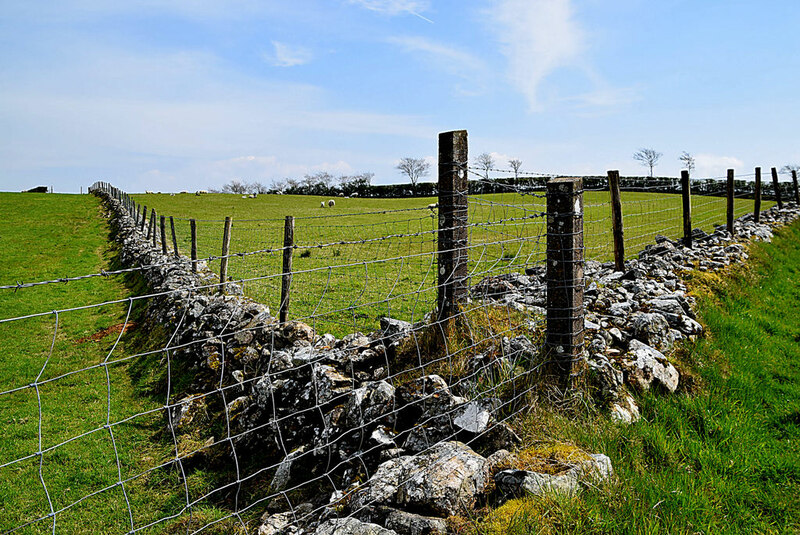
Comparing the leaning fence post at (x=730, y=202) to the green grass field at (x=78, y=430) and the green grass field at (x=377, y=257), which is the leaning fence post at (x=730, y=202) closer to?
the green grass field at (x=377, y=257)

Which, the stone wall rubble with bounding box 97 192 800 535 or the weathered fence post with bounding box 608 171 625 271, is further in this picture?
the weathered fence post with bounding box 608 171 625 271

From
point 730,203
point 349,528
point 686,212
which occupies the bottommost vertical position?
point 349,528

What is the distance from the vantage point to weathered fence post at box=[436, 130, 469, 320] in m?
5.16

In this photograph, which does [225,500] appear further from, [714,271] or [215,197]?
[215,197]

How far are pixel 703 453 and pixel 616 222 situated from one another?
6.75 metres

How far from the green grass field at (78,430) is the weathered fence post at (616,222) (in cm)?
802

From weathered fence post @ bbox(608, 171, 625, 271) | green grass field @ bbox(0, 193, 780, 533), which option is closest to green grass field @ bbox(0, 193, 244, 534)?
green grass field @ bbox(0, 193, 780, 533)

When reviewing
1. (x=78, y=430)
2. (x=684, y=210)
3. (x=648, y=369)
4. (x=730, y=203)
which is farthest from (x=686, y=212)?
(x=78, y=430)

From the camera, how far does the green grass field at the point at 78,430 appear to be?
16.8 ft

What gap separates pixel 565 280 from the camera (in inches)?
172

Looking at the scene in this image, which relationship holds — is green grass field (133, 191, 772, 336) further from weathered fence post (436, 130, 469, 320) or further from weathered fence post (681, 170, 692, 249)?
weathered fence post (681, 170, 692, 249)

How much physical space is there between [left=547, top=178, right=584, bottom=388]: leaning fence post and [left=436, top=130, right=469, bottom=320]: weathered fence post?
986 mm

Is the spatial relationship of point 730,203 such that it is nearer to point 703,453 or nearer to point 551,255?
point 551,255

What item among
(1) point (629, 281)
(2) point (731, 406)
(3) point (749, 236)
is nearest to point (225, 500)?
(2) point (731, 406)
